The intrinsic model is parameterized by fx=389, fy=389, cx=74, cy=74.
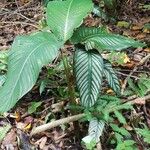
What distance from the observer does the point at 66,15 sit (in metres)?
2.44

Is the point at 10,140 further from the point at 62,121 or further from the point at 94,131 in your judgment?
the point at 94,131

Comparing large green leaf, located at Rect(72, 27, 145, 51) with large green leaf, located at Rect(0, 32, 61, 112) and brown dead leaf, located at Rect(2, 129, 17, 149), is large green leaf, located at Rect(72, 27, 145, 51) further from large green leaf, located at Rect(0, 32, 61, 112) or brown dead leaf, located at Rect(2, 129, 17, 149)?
brown dead leaf, located at Rect(2, 129, 17, 149)

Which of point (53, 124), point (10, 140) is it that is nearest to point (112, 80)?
point (53, 124)

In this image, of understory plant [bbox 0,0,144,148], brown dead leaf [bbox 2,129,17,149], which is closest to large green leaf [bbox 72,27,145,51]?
understory plant [bbox 0,0,144,148]

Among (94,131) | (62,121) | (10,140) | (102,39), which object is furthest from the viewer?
(10,140)

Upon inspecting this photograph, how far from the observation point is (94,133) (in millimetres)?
2426

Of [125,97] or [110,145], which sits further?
[125,97]

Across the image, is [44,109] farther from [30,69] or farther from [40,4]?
[40,4]

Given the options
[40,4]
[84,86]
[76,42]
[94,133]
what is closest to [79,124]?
[94,133]

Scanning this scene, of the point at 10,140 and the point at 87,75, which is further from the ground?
the point at 87,75

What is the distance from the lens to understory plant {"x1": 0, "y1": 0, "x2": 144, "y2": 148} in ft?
7.16

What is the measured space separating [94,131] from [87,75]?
365 millimetres

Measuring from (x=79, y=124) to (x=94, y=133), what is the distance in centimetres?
23

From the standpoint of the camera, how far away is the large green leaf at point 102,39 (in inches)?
90.0
